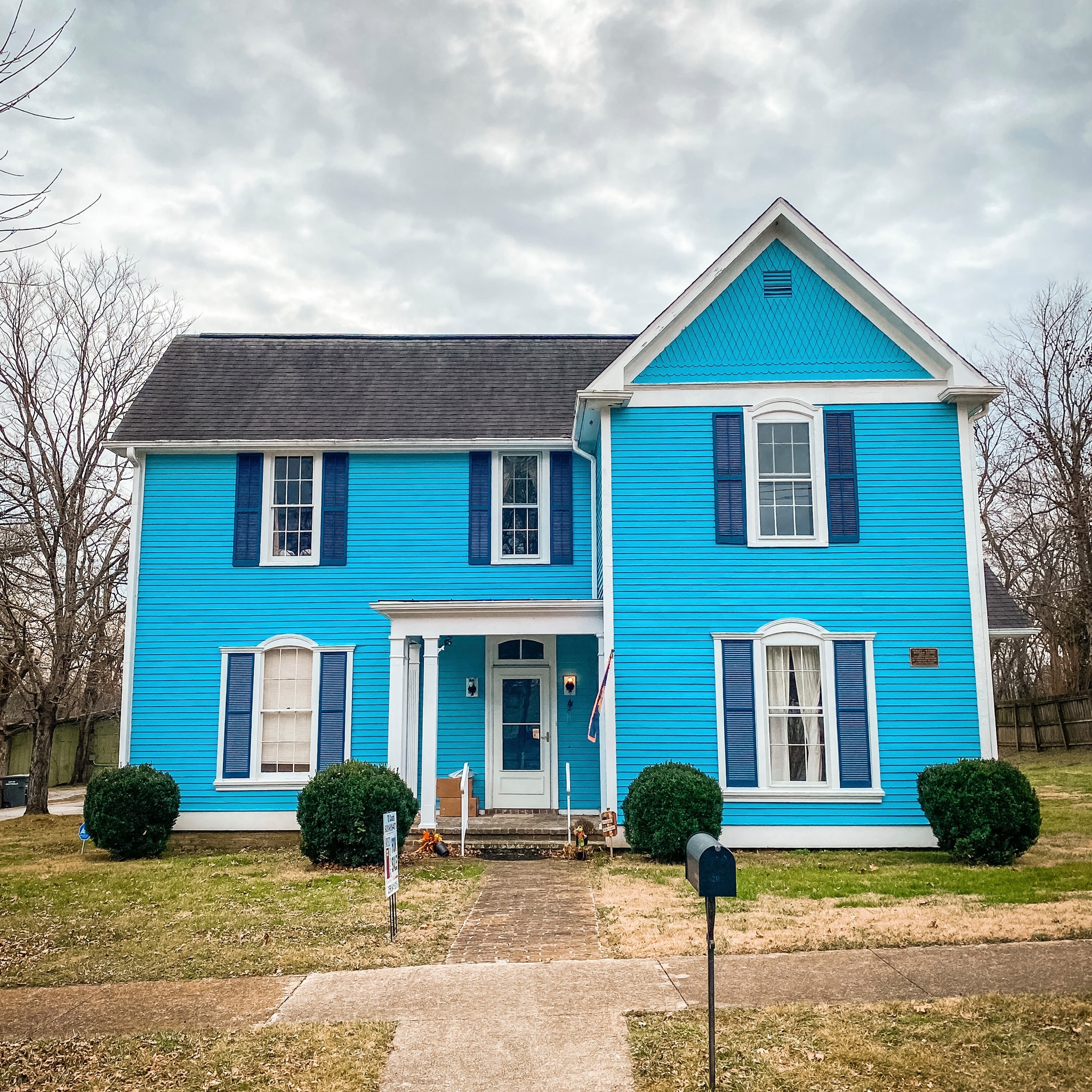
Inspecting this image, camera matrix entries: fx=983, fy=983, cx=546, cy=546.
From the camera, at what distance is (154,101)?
8523 millimetres

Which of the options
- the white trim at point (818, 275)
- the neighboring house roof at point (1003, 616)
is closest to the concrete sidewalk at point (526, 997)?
the neighboring house roof at point (1003, 616)

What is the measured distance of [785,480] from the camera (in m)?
13.6

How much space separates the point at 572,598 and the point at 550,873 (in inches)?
176

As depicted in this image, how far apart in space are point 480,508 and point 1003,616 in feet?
26.5

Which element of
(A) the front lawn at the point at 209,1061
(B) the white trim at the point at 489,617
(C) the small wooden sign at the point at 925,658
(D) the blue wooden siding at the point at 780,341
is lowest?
(A) the front lawn at the point at 209,1061

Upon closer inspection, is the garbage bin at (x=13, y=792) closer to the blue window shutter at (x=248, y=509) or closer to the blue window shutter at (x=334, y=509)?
the blue window shutter at (x=248, y=509)

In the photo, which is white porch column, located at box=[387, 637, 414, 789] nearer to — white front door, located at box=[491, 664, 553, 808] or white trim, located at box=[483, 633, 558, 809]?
white trim, located at box=[483, 633, 558, 809]

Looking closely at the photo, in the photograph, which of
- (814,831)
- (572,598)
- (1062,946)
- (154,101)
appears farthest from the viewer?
(572,598)

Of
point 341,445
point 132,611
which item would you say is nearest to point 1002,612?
point 341,445

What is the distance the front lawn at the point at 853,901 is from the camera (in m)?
7.96

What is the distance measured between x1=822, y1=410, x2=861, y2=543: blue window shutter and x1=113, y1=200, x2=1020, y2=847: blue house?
3cm

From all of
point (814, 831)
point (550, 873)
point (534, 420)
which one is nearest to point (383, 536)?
point (534, 420)

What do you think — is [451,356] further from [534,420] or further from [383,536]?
[383,536]

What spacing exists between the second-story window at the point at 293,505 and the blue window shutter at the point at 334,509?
0.70 feet
